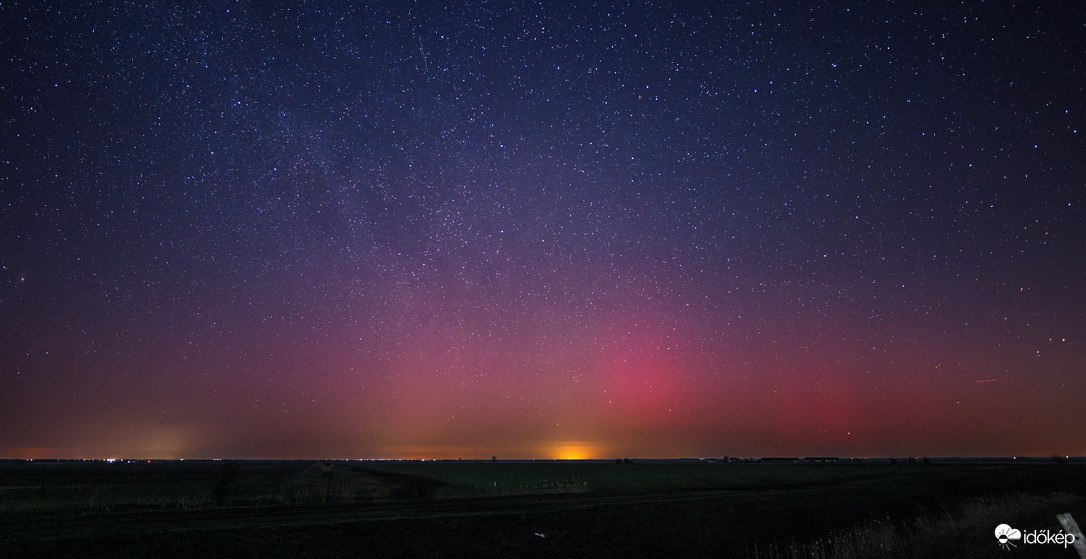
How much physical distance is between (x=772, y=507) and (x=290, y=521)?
983 inches

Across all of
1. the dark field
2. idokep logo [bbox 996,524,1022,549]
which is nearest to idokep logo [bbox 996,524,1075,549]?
idokep logo [bbox 996,524,1022,549]

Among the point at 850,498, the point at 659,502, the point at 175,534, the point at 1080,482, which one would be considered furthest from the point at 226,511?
the point at 1080,482

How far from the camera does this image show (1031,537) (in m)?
19.8

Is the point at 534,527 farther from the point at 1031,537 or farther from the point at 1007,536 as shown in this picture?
the point at 1031,537

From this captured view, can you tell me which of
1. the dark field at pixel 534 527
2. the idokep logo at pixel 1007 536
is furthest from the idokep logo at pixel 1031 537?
the dark field at pixel 534 527

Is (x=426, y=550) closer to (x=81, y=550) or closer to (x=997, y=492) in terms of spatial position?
(x=81, y=550)

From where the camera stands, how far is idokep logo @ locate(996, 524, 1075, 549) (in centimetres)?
1818

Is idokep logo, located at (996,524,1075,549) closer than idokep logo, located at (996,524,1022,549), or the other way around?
idokep logo, located at (996,524,1075,549)

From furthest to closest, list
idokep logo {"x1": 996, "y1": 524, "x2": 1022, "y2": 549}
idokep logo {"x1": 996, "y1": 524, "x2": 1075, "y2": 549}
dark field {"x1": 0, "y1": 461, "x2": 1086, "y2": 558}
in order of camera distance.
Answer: dark field {"x1": 0, "y1": 461, "x2": 1086, "y2": 558} < idokep logo {"x1": 996, "y1": 524, "x2": 1022, "y2": 549} < idokep logo {"x1": 996, "y1": 524, "x2": 1075, "y2": 549}

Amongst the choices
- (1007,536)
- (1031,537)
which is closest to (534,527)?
(1007,536)

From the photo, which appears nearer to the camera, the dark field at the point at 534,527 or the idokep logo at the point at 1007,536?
the idokep logo at the point at 1007,536

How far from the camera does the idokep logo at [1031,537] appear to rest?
18.2 m

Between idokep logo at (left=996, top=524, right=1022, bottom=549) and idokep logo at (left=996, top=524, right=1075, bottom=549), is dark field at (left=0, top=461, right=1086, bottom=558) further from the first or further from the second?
idokep logo at (left=996, top=524, right=1075, bottom=549)

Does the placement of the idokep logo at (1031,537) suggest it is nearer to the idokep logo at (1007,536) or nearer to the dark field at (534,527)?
the idokep logo at (1007,536)
